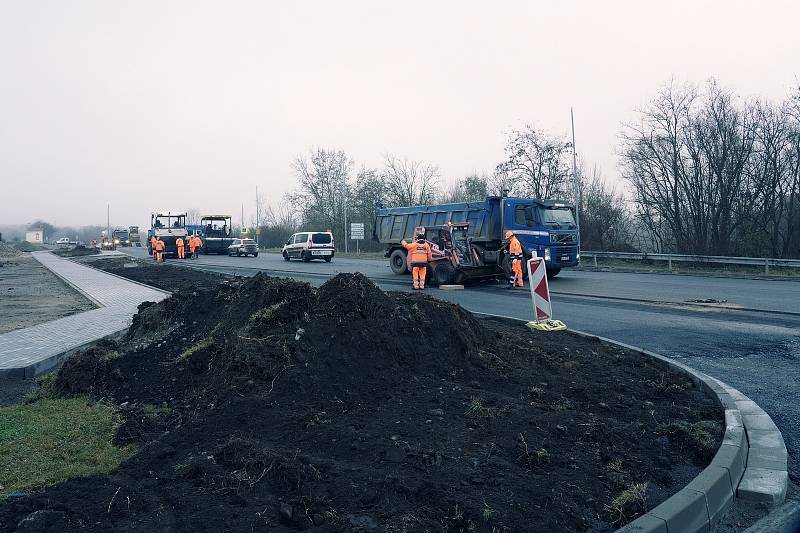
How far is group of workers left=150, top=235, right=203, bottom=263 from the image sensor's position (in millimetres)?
35188

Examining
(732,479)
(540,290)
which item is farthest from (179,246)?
(732,479)

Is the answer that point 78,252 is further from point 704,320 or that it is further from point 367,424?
point 367,424

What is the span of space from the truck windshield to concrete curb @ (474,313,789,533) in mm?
15674

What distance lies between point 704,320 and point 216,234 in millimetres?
43214

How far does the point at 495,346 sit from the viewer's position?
22.9ft

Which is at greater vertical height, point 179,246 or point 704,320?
point 179,246

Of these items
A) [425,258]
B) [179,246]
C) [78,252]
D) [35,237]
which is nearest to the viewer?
[425,258]

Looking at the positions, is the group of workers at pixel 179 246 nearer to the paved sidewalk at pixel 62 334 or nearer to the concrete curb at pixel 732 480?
the paved sidewalk at pixel 62 334

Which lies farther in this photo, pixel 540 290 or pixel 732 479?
pixel 540 290

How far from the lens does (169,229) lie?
40.3m

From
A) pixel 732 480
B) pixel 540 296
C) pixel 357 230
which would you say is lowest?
pixel 732 480

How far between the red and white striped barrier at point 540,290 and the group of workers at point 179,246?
99.6ft

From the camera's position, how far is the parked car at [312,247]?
3722 cm

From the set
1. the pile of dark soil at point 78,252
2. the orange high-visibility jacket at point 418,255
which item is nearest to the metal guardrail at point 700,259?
the orange high-visibility jacket at point 418,255
